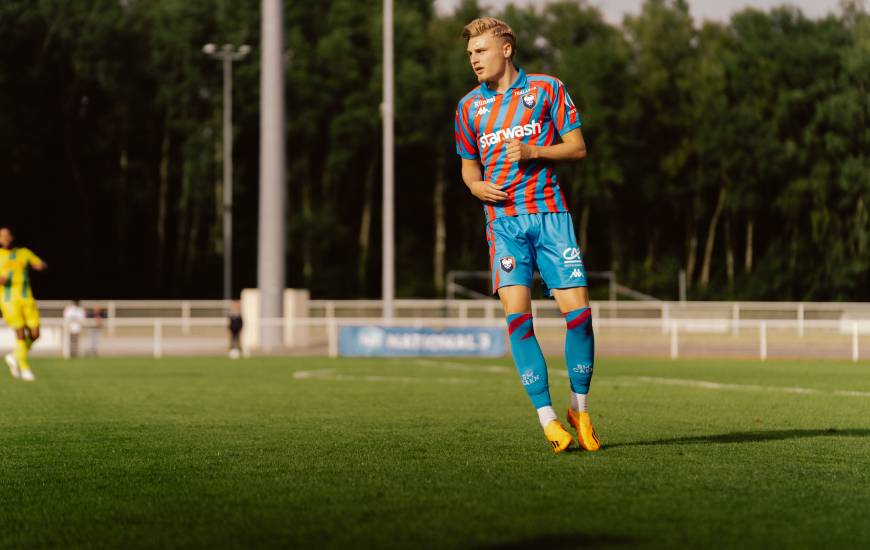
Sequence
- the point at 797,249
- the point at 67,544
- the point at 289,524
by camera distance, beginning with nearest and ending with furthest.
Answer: the point at 67,544, the point at 289,524, the point at 797,249

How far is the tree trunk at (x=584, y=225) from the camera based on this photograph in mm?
77312

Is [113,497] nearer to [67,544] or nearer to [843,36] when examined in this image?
[67,544]

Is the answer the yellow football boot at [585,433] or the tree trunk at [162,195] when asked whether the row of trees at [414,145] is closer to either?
the tree trunk at [162,195]

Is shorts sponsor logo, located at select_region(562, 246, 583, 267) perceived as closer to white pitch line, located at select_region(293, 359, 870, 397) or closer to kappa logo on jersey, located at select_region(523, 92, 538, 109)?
kappa logo on jersey, located at select_region(523, 92, 538, 109)

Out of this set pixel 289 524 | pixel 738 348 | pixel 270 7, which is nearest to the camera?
pixel 289 524

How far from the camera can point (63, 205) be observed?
70.4m

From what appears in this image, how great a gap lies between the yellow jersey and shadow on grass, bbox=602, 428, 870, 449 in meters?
11.9

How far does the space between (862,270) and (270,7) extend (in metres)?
35.6

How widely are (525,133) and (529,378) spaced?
1.42 meters

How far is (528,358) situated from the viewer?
852 centimetres

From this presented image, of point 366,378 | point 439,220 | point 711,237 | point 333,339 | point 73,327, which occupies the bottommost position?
point 333,339

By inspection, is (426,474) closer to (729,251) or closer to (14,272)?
(14,272)

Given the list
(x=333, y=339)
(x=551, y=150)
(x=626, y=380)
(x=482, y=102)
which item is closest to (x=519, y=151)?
(x=551, y=150)

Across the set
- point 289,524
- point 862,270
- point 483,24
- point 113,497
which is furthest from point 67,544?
point 862,270
